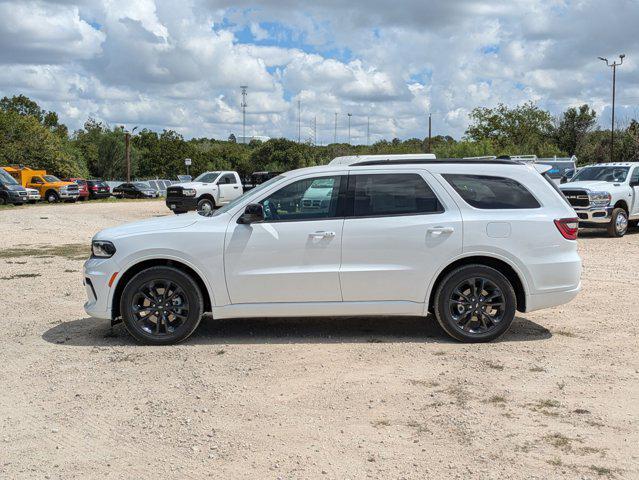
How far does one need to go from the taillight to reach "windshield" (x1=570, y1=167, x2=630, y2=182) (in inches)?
477

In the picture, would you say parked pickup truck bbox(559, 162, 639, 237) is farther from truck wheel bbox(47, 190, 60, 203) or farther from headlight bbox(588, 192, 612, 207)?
truck wheel bbox(47, 190, 60, 203)

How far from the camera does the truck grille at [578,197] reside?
16.7 meters

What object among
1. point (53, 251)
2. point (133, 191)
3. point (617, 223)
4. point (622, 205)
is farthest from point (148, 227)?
point (133, 191)

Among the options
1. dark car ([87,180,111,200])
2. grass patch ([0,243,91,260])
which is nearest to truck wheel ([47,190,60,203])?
dark car ([87,180,111,200])

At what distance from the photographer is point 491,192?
22.1ft

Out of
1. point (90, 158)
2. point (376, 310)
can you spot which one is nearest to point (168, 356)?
point (376, 310)

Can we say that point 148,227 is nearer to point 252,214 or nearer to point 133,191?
point 252,214

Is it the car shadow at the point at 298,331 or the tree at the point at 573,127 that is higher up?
the tree at the point at 573,127

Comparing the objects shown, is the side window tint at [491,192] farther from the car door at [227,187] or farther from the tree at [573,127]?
the tree at [573,127]

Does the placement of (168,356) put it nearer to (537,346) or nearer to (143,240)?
(143,240)

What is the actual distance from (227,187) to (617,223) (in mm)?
15978

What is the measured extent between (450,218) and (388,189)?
2.21ft

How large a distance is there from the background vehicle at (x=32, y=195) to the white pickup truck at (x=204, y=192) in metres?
15.8

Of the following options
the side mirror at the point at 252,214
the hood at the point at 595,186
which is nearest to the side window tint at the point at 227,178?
the hood at the point at 595,186
